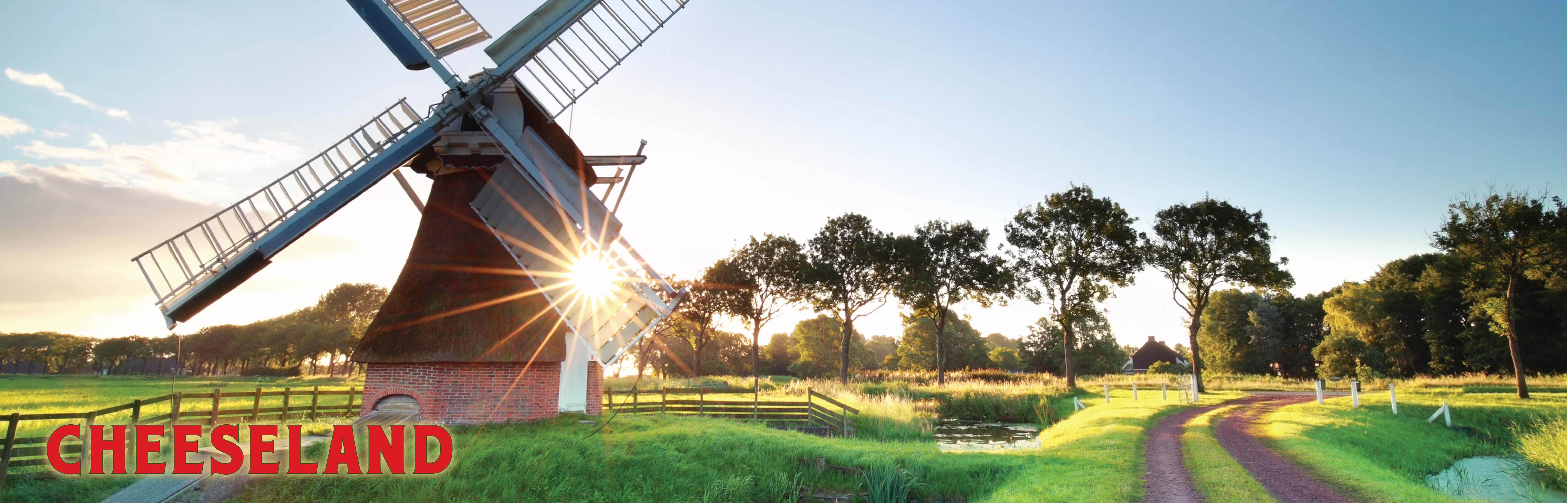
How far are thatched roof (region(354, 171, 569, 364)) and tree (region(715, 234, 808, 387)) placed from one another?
24.8m

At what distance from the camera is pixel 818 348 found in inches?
2522

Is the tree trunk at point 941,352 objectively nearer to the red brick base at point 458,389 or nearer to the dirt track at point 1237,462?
the dirt track at point 1237,462

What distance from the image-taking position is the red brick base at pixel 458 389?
1206 cm

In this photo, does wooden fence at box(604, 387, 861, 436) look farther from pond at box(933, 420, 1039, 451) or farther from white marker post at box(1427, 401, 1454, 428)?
white marker post at box(1427, 401, 1454, 428)

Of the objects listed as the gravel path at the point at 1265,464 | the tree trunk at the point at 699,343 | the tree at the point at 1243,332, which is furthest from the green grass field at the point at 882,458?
the tree at the point at 1243,332

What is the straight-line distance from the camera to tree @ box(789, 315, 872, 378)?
205ft

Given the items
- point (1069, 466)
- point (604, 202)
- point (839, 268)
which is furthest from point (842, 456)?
point (839, 268)

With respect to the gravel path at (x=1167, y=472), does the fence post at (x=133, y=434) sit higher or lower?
higher

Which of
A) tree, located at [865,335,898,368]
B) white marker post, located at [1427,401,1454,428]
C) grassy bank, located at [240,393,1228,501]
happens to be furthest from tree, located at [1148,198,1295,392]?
tree, located at [865,335,898,368]

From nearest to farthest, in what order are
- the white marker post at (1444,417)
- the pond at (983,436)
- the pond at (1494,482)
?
the pond at (1494,482) → the pond at (983,436) → the white marker post at (1444,417)

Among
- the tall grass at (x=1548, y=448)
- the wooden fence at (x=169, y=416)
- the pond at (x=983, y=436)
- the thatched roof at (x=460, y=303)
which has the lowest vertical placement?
the pond at (x=983, y=436)

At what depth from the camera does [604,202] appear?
1421cm

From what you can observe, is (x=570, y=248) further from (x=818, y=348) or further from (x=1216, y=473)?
(x=818, y=348)

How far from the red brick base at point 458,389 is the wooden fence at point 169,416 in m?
2.13
